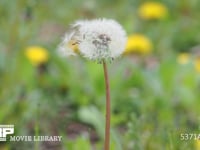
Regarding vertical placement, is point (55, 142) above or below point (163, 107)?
below

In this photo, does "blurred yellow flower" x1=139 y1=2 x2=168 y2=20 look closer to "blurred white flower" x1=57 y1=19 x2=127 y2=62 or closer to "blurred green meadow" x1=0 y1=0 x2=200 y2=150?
"blurred green meadow" x1=0 y1=0 x2=200 y2=150

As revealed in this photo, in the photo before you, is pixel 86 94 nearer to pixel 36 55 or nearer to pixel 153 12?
pixel 36 55

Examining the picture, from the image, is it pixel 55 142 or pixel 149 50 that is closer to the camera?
pixel 55 142

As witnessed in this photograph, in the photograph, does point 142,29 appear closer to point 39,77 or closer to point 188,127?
point 39,77

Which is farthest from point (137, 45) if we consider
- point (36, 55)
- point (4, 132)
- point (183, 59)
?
point (4, 132)

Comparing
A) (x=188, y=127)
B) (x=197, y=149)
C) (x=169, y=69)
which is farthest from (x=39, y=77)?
(x=197, y=149)

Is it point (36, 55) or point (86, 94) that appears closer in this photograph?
point (86, 94)

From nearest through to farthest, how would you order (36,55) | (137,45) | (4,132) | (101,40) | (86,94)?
(101,40) → (4,132) → (86,94) → (36,55) → (137,45)

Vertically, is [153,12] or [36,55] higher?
[153,12]
